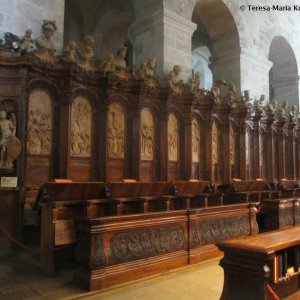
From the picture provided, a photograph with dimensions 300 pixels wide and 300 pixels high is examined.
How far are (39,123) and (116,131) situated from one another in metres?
2.02

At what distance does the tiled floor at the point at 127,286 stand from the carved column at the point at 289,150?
36.4 ft

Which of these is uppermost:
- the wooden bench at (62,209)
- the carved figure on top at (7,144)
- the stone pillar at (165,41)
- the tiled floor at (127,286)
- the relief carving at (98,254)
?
the stone pillar at (165,41)

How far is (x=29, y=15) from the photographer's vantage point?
7594 mm

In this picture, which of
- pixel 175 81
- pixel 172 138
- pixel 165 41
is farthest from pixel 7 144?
pixel 165 41

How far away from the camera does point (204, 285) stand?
4.14 m

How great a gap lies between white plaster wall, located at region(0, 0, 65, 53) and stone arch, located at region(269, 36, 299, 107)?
12.3m

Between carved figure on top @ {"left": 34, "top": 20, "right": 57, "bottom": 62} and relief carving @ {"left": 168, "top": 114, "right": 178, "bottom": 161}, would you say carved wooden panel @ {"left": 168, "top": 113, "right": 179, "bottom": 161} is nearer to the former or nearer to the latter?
relief carving @ {"left": 168, "top": 114, "right": 178, "bottom": 161}

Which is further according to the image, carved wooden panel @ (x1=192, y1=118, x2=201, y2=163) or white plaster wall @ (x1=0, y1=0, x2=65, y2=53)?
carved wooden panel @ (x1=192, y1=118, x2=201, y2=163)

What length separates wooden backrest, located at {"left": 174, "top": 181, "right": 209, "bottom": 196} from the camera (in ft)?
24.8

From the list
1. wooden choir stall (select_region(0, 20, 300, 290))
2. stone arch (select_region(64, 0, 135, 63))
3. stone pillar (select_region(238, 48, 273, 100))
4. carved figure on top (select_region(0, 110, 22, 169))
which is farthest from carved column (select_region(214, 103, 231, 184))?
carved figure on top (select_region(0, 110, 22, 169))

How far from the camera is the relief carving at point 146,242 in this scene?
425 cm

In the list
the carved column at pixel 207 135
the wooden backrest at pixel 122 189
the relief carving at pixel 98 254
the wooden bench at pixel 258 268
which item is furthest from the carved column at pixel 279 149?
the relief carving at pixel 98 254

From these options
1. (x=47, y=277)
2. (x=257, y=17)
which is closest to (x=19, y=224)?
(x=47, y=277)

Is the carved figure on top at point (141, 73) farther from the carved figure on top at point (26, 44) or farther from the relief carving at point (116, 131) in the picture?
the carved figure on top at point (26, 44)
